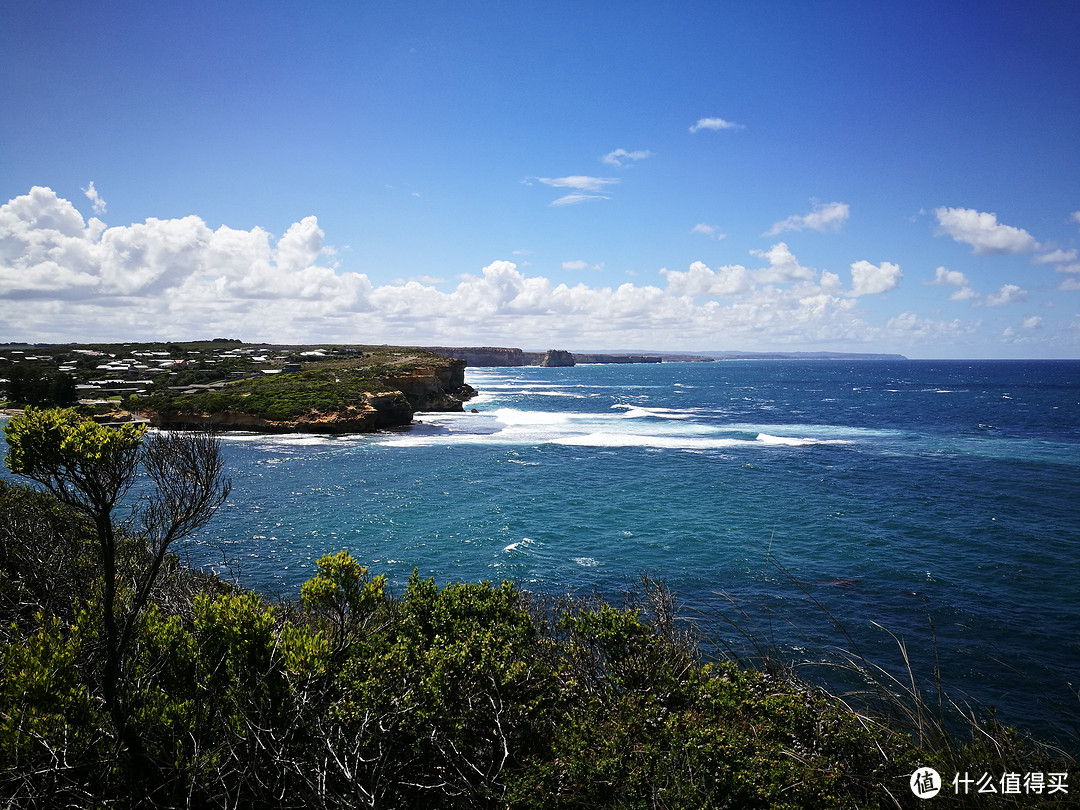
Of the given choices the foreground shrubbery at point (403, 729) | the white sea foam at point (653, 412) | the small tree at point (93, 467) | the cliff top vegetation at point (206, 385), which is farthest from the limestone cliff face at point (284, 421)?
the small tree at point (93, 467)

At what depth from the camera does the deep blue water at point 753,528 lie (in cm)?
1630

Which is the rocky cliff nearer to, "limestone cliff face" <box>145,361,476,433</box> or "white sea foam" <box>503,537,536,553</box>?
"limestone cliff face" <box>145,361,476,433</box>

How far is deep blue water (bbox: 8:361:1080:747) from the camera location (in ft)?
53.5

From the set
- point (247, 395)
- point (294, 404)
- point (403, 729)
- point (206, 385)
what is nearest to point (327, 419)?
point (294, 404)

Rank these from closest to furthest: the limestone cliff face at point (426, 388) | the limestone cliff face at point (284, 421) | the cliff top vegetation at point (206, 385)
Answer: the limestone cliff face at point (284, 421)
the cliff top vegetation at point (206, 385)
the limestone cliff face at point (426, 388)

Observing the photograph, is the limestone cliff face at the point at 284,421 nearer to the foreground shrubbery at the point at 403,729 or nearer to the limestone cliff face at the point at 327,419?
the limestone cliff face at the point at 327,419

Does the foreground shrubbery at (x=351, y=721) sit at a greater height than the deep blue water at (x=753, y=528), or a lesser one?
greater

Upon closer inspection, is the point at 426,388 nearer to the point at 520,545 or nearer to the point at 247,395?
the point at 247,395

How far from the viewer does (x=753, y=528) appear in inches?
1019

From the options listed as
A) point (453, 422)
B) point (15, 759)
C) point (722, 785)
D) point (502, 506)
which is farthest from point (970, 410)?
point (15, 759)

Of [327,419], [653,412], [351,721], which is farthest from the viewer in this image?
[653,412]

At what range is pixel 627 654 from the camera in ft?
33.0

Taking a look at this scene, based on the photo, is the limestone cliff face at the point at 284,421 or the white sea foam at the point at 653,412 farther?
the white sea foam at the point at 653,412

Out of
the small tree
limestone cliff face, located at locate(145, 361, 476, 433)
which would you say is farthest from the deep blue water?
the small tree
